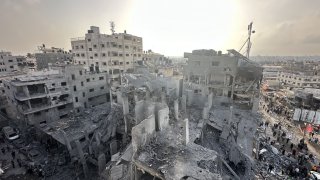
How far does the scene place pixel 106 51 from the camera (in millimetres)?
37000

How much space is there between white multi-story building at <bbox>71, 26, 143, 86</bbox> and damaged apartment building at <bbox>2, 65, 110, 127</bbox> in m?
7.39

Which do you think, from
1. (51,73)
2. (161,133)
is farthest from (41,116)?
(161,133)

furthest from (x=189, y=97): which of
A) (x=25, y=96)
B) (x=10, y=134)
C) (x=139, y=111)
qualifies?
(x=10, y=134)

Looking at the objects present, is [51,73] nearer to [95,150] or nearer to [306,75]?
[95,150]

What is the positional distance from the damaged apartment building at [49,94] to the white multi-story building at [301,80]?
Answer: 5802 centimetres

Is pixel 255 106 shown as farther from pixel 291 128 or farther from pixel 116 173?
pixel 116 173

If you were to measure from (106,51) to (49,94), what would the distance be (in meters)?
16.4

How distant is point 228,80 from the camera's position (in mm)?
26688

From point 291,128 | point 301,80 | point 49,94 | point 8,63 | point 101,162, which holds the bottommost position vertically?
point 291,128

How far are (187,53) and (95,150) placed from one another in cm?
2042

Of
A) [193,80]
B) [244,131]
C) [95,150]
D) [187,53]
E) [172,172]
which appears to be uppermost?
[187,53]

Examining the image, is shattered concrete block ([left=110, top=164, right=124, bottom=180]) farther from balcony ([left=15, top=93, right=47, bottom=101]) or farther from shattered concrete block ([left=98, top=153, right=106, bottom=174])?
balcony ([left=15, top=93, right=47, bottom=101])

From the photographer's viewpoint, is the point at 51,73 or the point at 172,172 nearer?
the point at 172,172

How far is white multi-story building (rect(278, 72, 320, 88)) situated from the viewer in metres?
48.5
